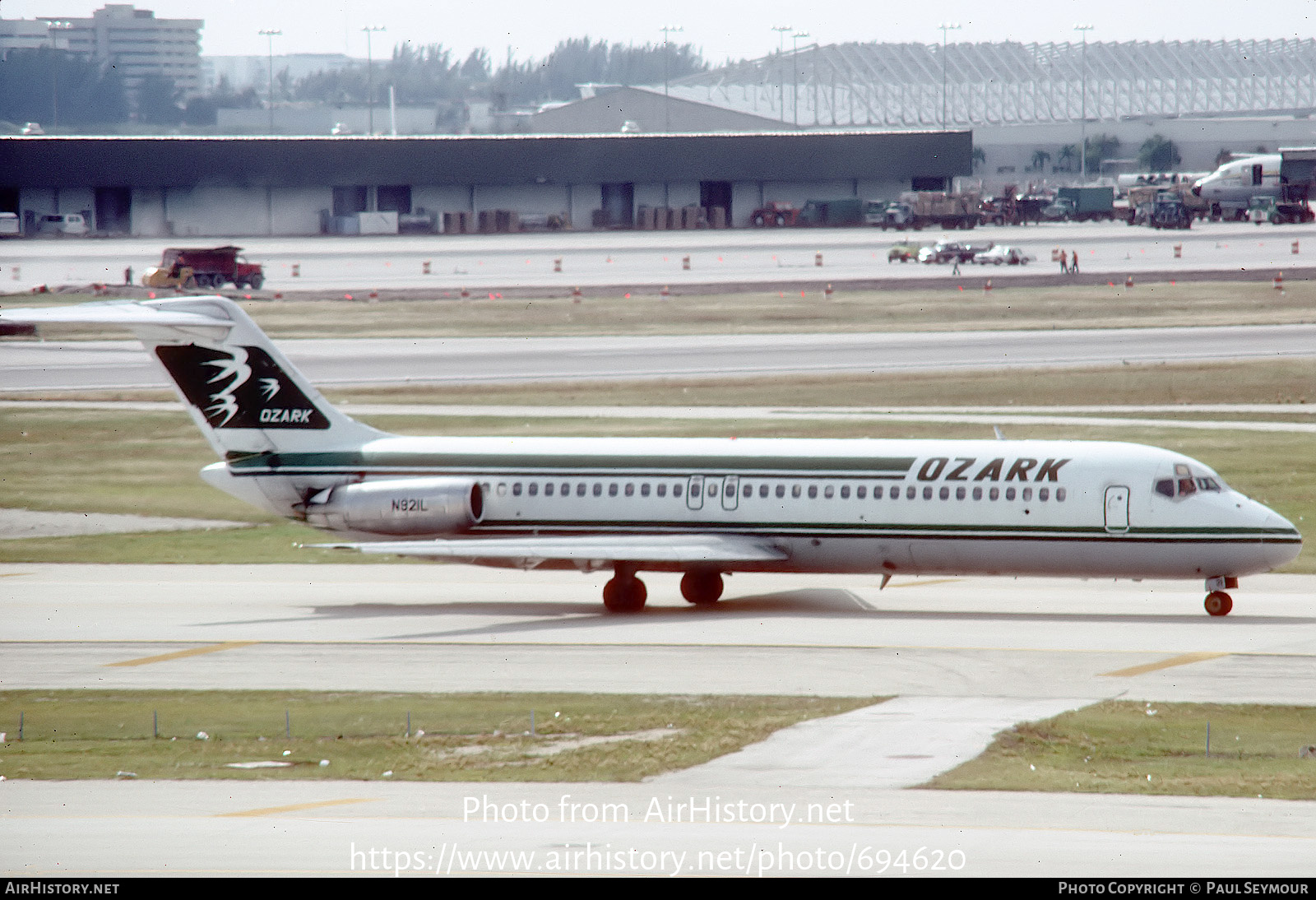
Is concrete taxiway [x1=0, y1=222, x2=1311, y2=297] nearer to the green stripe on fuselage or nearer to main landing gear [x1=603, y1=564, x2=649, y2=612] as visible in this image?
the green stripe on fuselage

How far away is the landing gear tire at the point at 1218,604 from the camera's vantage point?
32531 mm

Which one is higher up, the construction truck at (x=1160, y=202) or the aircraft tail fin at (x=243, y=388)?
the construction truck at (x=1160, y=202)

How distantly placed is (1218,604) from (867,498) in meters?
7.06

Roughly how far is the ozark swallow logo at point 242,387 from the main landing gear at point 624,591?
24.6 feet

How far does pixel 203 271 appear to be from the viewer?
10462 centimetres

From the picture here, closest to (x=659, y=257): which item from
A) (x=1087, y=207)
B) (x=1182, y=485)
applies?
(x=1087, y=207)

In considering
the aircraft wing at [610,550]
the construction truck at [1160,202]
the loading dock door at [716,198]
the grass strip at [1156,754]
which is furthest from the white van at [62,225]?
the grass strip at [1156,754]

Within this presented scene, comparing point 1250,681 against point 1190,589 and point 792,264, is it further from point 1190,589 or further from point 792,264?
point 792,264

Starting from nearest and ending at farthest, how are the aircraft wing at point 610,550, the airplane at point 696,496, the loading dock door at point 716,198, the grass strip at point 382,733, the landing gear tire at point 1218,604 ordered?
the grass strip at point 382,733 < the landing gear tire at point 1218,604 < the airplane at point 696,496 < the aircraft wing at point 610,550 < the loading dock door at point 716,198

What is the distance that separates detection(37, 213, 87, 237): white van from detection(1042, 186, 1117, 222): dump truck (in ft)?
300

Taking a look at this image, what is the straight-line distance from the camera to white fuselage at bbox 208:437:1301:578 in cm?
3278

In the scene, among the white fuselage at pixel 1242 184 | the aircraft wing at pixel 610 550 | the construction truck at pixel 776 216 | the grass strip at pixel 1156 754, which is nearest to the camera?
the grass strip at pixel 1156 754

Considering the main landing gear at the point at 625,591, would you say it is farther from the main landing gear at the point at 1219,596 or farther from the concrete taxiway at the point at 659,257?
the concrete taxiway at the point at 659,257

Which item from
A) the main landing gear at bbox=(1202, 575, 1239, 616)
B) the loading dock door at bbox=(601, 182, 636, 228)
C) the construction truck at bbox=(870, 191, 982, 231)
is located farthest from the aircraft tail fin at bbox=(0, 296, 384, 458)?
the loading dock door at bbox=(601, 182, 636, 228)
